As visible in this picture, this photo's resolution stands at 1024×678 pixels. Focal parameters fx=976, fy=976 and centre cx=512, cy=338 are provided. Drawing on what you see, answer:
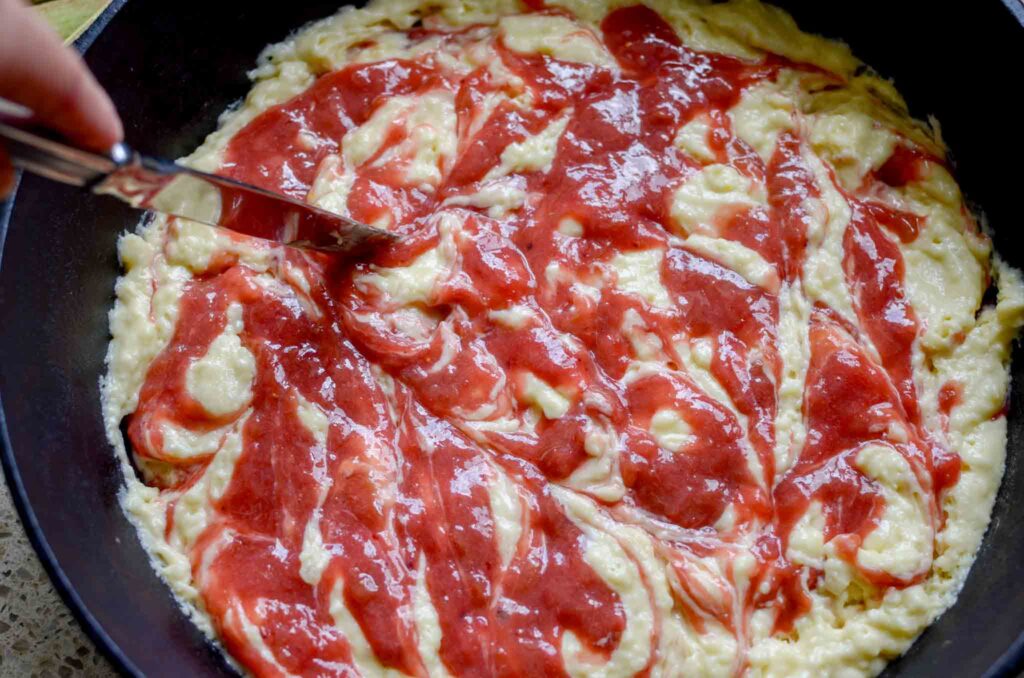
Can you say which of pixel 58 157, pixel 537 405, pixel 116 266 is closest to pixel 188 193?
pixel 58 157

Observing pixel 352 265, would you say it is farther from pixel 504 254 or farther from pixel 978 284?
pixel 978 284

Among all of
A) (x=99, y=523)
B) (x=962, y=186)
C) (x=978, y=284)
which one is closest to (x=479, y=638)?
(x=99, y=523)

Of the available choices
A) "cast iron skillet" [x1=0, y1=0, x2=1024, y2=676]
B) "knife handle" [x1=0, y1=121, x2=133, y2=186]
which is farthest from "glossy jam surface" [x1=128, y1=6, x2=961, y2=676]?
"knife handle" [x1=0, y1=121, x2=133, y2=186]

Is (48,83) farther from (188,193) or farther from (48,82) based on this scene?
(188,193)

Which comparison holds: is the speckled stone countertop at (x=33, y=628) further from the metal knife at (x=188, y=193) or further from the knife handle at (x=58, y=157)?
the knife handle at (x=58, y=157)

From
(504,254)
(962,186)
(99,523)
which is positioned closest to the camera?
(99,523)

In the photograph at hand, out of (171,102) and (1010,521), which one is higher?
(171,102)

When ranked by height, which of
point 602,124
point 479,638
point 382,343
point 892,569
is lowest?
point 479,638

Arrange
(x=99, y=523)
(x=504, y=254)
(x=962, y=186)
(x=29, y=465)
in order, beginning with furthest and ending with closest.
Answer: (x=962, y=186)
(x=504, y=254)
(x=99, y=523)
(x=29, y=465)
